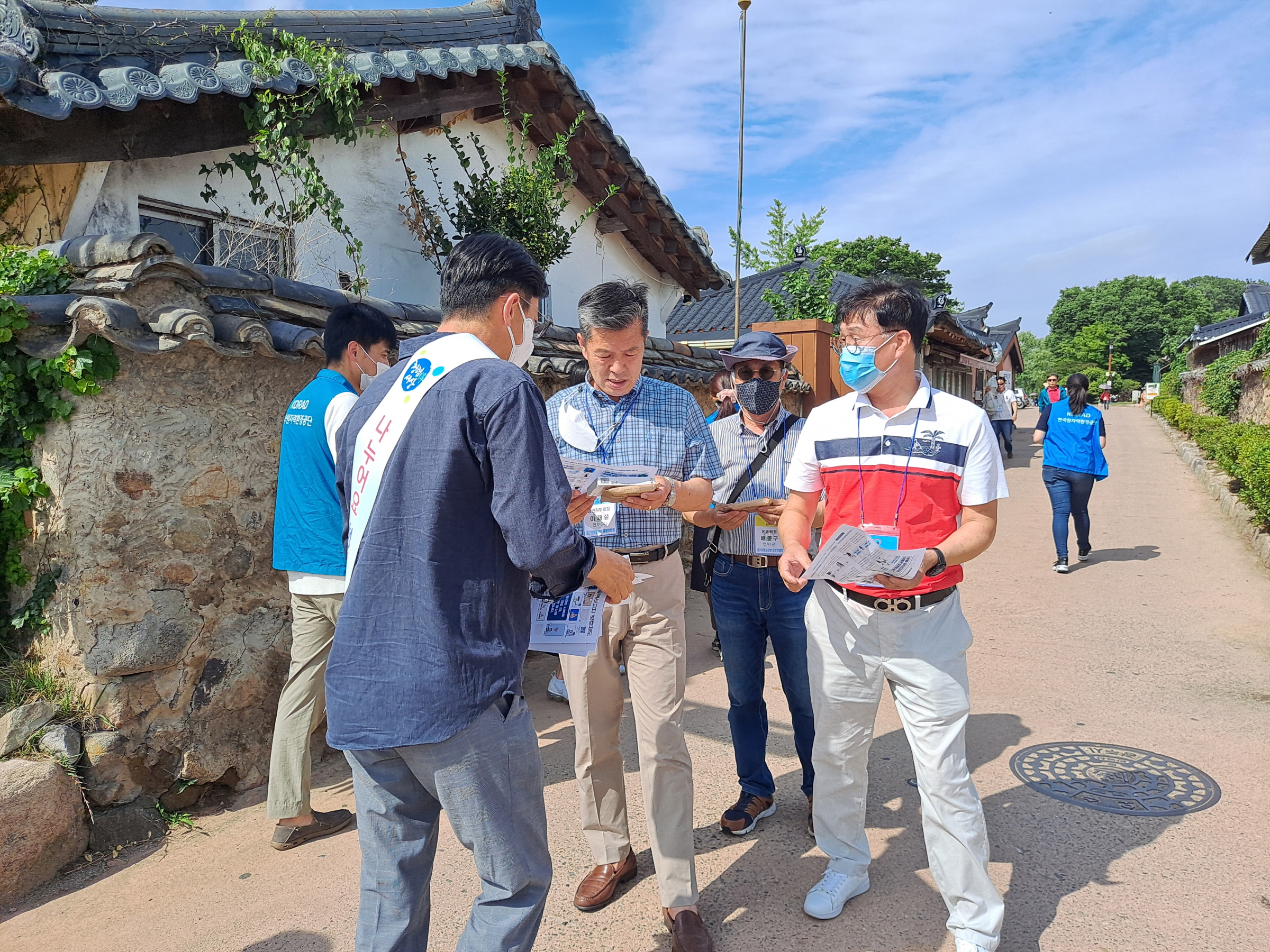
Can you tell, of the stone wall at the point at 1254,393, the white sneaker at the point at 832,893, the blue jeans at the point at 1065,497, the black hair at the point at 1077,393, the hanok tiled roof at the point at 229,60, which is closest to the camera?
the white sneaker at the point at 832,893

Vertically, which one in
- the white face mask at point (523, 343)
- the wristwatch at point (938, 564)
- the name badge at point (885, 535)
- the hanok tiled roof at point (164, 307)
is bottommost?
the wristwatch at point (938, 564)

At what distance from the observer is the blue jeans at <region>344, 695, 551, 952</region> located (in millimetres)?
1851

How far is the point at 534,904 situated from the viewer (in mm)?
1915

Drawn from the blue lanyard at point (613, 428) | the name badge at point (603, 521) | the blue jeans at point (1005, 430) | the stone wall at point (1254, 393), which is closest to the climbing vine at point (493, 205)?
the blue lanyard at point (613, 428)

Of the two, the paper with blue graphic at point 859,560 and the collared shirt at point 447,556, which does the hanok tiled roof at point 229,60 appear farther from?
the paper with blue graphic at point 859,560

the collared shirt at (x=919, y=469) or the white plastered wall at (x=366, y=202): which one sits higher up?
the white plastered wall at (x=366, y=202)

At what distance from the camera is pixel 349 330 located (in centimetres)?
355

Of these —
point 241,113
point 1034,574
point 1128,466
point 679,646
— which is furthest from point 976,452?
point 1128,466

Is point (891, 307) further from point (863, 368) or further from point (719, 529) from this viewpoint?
point (719, 529)

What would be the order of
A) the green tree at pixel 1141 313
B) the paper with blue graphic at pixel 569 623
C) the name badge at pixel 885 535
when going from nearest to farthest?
the paper with blue graphic at pixel 569 623, the name badge at pixel 885 535, the green tree at pixel 1141 313

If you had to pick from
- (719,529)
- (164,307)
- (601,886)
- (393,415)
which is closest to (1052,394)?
(719,529)

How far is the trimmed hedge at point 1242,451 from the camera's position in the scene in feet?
30.5

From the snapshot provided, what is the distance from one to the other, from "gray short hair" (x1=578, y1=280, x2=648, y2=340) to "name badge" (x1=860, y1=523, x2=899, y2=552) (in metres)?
1.10

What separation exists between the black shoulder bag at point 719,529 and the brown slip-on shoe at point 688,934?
4.60 feet
